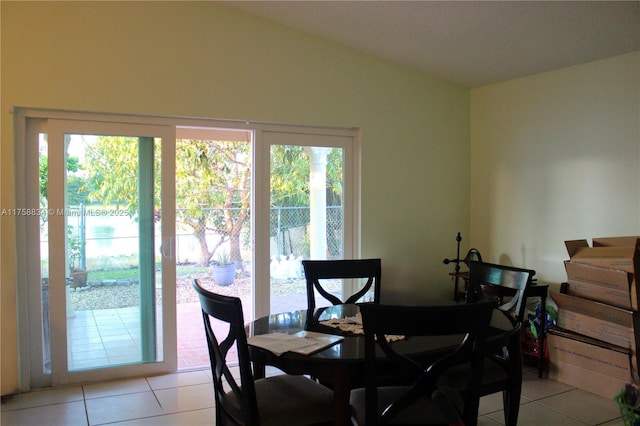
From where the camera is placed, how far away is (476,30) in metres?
3.39

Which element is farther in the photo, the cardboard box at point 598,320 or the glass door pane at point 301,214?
the glass door pane at point 301,214

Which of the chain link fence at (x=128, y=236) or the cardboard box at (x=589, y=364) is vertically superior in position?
the chain link fence at (x=128, y=236)

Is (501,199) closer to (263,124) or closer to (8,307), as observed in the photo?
(263,124)

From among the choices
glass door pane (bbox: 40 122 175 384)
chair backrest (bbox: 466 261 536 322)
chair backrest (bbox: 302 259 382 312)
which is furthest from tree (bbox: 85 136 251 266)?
chair backrest (bbox: 466 261 536 322)

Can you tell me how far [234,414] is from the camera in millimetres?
2088

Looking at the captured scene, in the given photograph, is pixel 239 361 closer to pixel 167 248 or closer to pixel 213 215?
pixel 167 248

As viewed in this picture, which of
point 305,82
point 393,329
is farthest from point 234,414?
point 305,82

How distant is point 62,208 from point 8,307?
0.71 metres

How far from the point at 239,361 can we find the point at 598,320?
Result: 2.47 m

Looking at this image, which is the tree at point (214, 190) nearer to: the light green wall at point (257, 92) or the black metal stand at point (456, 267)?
the light green wall at point (257, 92)

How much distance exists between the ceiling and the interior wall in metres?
0.20

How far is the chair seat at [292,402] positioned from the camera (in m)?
2.04

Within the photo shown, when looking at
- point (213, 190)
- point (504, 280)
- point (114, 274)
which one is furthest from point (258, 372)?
point (213, 190)

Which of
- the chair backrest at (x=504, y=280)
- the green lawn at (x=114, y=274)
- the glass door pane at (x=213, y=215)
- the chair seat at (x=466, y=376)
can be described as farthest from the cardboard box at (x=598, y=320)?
the glass door pane at (x=213, y=215)
